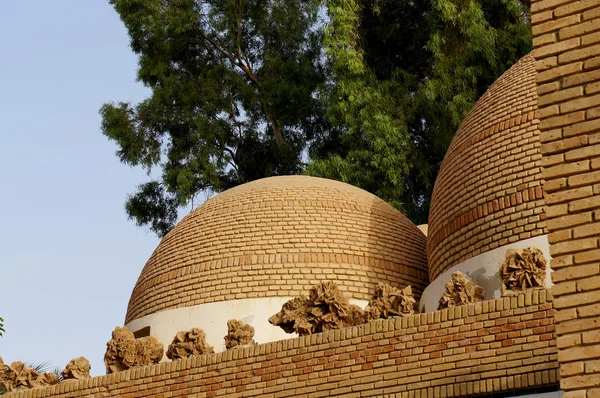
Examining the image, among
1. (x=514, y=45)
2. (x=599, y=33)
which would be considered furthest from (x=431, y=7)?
(x=599, y=33)

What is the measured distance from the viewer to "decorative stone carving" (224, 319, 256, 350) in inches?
390

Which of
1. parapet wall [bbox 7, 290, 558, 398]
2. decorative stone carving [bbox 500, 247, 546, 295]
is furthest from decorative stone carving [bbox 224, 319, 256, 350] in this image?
decorative stone carving [bbox 500, 247, 546, 295]

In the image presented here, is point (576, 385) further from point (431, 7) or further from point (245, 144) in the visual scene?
point (245, 144)

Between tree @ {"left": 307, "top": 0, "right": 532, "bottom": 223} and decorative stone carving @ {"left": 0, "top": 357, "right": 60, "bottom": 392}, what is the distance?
9.00 meters

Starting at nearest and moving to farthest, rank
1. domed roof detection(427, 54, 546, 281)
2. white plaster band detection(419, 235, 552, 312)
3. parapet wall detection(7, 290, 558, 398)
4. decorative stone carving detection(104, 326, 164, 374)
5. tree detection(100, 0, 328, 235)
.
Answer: parapet wall detection(7, 290, 558, 398)
white plaster band detection(419, 235, 552, 312)
domed roof detection(427, 54, 546, 281)
decorative stone carving detection(104, 326, 164, 374)
tree detection(100, 0, 328, 235)

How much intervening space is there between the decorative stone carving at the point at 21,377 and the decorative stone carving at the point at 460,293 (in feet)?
14.5

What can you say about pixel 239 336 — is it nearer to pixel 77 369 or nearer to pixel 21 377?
pixel 77 369

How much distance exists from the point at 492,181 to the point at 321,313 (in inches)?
88.3

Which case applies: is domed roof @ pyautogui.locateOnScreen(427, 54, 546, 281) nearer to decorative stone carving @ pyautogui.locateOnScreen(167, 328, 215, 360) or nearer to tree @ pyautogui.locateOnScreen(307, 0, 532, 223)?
decorative stone carving @ pyautogui.locateOnScreen(167, 328, 215, 360)

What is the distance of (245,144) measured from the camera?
944 inches

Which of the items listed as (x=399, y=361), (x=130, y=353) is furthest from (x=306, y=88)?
(x=399, y=361)

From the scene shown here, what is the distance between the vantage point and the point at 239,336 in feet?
32.5

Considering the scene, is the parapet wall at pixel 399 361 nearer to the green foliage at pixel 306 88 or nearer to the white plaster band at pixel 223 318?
the white plaster band at pixel 223 318

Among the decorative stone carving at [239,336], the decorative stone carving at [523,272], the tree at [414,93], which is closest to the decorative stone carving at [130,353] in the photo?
the decorative stone carving at [239,336]
